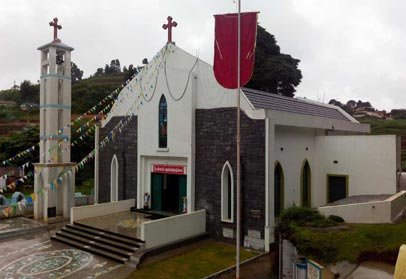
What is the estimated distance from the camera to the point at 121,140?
1828cm

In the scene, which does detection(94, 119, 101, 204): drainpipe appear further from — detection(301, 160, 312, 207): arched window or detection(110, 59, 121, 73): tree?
detection(110, 59, 121, 73): tree

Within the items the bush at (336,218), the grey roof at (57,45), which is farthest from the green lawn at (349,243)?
the grey roof at (57,45)

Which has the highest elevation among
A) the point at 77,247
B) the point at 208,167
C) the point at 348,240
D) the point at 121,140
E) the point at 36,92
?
the point at 36,92

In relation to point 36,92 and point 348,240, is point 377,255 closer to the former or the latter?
point 348,240

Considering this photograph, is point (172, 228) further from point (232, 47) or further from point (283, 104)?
point (283, 104)

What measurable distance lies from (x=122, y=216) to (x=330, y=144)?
10.6m

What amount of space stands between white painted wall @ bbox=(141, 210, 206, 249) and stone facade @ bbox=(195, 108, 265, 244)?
22.3 inches

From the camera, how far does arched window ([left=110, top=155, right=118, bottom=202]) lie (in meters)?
18.3

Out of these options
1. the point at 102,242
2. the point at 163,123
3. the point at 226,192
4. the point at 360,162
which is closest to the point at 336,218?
the point at 226,192

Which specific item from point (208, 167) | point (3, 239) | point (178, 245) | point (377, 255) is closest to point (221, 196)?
point (208, 167)

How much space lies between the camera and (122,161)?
59.4ft

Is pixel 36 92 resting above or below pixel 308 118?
above

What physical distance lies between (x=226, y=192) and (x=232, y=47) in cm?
624

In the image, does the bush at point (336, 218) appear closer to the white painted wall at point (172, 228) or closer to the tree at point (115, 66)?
the white painted wall at point (172, 228)
